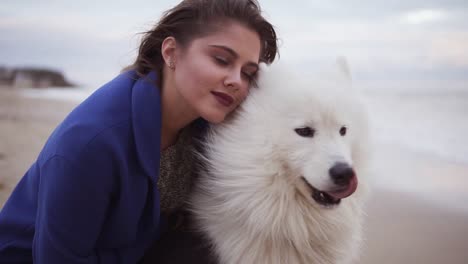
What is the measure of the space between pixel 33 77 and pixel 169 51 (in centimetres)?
1871

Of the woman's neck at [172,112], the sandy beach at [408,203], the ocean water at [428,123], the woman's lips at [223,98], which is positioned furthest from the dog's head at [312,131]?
the ocean water at [428,123]

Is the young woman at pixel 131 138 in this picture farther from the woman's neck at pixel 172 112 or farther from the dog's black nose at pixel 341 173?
the dog's black nose at pixel 341 173

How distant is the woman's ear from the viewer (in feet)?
6.34

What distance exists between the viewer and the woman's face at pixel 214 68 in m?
1.87

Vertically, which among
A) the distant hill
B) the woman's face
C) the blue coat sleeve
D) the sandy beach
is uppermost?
the woman's face

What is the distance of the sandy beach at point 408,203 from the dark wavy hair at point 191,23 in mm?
1093

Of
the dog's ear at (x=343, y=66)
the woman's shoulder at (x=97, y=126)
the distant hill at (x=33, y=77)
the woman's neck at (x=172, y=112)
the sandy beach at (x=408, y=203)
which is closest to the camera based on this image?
the woman's shoulder at (x=97, y=126)

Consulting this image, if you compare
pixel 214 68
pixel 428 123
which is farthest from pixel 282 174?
pixel 428 123

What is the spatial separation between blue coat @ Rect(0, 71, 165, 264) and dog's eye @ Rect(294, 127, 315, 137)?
643 millimetres

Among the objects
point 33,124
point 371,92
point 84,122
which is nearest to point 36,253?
point 84,122

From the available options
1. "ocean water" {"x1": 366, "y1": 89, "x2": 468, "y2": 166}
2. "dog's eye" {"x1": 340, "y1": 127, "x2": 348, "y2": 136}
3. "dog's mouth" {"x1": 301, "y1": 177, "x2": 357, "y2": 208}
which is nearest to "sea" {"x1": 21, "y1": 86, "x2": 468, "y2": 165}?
"ocean water" {"x1": 366, "y1": 89, "x2": 468, "y2": 166}

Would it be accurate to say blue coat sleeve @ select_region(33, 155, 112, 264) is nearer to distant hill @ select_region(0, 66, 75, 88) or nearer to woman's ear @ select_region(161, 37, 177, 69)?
woman's ear @ select_region(161, 37, 177, 69)

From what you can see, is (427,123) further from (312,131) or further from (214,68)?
(214,68)

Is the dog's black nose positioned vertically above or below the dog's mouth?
above
